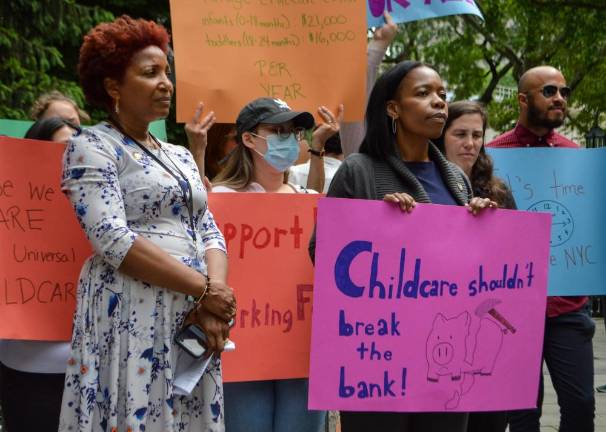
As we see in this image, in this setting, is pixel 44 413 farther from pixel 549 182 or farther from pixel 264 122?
pixel 549 182

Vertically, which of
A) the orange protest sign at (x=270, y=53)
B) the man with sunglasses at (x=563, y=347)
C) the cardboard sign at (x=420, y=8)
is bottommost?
the man with sunglasses at (x=563, y=347)

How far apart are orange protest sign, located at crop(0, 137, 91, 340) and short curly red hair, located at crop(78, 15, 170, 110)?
1.99 ft

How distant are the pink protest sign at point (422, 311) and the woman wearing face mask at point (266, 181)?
672 millimetres

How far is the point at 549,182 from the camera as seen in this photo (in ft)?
16.8

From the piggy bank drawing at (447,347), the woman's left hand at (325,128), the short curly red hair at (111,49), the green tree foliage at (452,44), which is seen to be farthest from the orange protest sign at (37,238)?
the green tree foliage at (452,44)

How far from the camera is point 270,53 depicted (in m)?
4.96

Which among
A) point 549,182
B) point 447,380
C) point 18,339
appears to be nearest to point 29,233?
point 18,339

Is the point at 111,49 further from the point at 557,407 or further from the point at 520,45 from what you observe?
the point at 520,45

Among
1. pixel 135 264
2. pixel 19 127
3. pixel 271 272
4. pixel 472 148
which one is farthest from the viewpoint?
pixel 19 127

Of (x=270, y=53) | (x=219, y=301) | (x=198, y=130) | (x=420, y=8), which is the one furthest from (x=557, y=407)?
(x=219, y=301)

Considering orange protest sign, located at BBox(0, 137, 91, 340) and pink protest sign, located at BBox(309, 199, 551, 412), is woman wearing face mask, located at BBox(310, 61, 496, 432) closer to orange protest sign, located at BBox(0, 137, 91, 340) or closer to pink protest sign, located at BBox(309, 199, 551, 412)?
pink protest sign, located at BBox(309, 199, 551, 412)

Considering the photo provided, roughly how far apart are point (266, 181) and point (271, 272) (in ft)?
1.43

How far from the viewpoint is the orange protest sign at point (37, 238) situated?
399 centimetres

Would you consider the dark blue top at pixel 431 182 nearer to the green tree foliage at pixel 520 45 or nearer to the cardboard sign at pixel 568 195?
the cardboard sign at pixel 568 195
